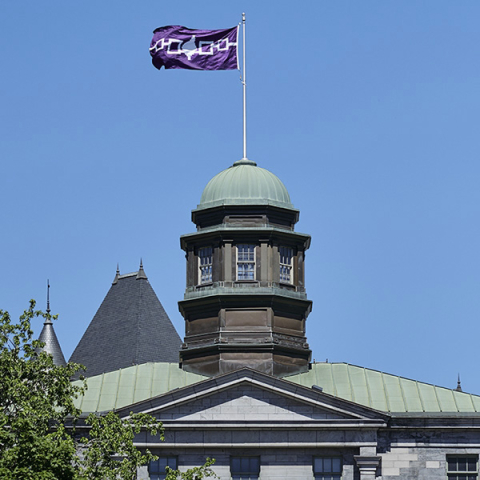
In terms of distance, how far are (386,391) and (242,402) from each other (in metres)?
6.20

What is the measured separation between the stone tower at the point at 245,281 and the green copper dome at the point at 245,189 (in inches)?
1.7

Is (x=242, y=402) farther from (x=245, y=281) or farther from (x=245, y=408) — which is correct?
(x=245, y=281)

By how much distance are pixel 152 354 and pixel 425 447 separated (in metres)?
33.1

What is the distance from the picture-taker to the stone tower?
236 feet

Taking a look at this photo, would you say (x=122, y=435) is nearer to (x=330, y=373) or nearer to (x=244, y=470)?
(x=244, y=470)

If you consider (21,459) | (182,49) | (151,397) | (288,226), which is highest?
(182,49)

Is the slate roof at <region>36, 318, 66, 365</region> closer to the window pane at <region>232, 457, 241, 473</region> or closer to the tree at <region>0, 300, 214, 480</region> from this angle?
the window pane at <region>232, 457, 241, 473</region>

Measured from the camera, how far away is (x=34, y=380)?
197 feet

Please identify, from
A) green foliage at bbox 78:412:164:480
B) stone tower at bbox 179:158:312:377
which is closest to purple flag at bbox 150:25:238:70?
→ stone tower at bbox 179:158:312:377

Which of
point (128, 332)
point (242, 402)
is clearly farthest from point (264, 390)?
point (128, 332)

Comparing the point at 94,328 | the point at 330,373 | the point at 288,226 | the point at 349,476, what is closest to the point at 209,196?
the point at 288,226

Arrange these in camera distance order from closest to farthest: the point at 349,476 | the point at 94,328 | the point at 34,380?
1. the point at 34,380
2. the point at 349,476
3. the point at 94,328

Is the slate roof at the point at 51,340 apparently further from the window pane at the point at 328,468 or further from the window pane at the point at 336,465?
the window pane at the point at 336,465

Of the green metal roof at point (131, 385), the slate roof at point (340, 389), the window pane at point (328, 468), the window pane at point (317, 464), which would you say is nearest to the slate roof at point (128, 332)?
the green metal roof at point (131, 385)
